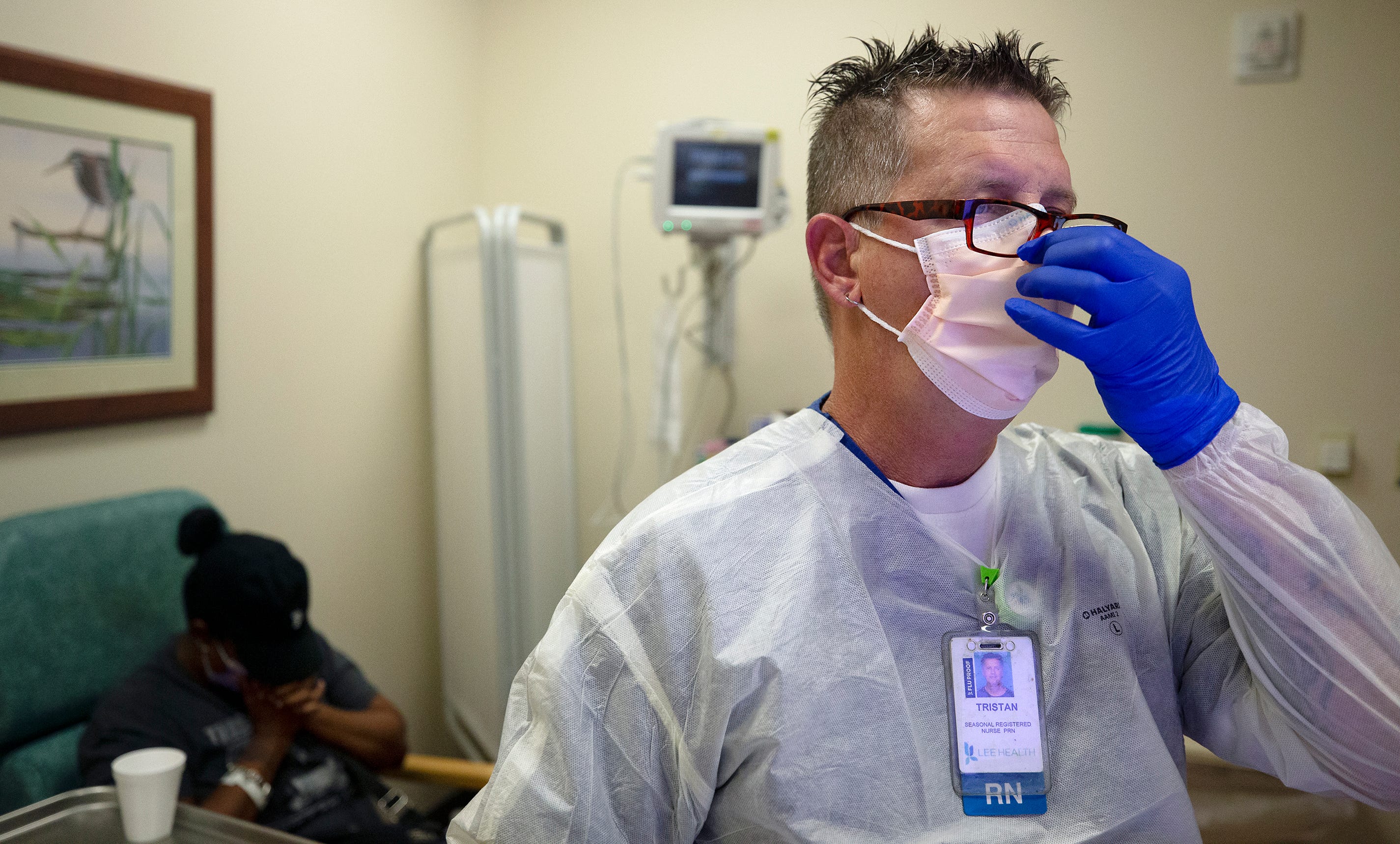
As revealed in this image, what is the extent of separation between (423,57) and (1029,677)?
2.51m

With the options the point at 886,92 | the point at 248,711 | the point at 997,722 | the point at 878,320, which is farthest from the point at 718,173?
the point at 997,722

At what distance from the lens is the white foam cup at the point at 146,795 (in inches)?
50.3

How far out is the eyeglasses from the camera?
1.03 metres

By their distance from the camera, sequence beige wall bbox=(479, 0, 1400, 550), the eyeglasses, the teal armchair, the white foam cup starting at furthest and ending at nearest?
beige wall bbox=(479, 0, 1400, 550) < the teal armchair < the white foam cup < the eyeglasses

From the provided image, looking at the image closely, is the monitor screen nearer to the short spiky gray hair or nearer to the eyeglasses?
the short spiky gray hair

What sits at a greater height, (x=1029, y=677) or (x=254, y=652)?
(x=1029, y=677)

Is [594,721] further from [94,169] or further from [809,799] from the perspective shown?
[94,169]

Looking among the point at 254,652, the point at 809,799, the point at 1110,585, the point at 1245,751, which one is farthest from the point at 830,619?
the point at 254,652

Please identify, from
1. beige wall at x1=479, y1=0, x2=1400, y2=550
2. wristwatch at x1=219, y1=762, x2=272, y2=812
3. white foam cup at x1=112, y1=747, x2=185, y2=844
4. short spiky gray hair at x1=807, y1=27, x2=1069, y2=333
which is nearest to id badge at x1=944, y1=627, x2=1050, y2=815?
short spiky gray hair at x1=807, y1=27, x2=1069, y2=333

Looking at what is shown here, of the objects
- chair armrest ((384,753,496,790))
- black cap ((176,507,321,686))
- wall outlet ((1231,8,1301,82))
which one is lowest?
chair armrest ((384,753,496,790))

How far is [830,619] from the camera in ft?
3.31

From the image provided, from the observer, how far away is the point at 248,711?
73.4 inches

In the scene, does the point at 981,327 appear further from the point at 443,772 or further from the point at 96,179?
the point at 96,179

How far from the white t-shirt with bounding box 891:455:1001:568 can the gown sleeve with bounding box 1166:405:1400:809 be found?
0.23 metres
